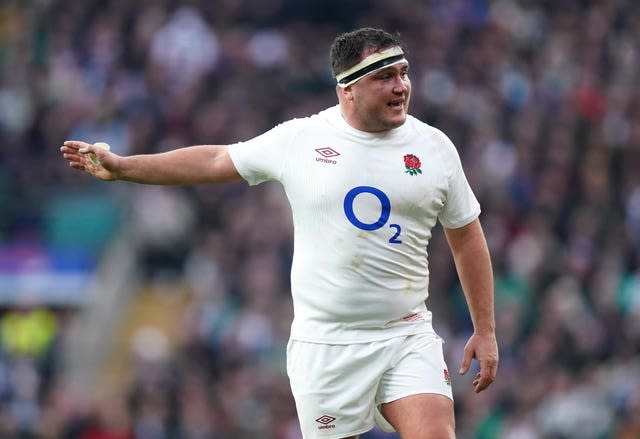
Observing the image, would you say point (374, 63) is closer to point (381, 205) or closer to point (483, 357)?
point (381, 205)

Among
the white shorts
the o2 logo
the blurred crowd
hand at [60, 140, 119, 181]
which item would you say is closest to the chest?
the o2 logo

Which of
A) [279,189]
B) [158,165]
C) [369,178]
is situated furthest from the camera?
[279,189]

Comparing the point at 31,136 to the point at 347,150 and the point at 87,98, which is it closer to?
the point at 87,98

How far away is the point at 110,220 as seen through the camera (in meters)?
16.5

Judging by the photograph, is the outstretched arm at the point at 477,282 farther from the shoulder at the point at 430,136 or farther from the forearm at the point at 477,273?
the shoulder at the point at 430,136

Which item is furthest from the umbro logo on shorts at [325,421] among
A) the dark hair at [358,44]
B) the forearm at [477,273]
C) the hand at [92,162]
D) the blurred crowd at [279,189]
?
the blurred crowd at [279,189]

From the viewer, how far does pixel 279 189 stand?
1544 centimetres

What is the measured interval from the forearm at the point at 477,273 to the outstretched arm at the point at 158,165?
1126 mm

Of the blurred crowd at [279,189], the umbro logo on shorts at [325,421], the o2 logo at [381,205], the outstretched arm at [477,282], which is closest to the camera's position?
the o2 logo at [381,205]

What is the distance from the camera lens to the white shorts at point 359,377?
6.64m

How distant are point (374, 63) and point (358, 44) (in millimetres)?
121

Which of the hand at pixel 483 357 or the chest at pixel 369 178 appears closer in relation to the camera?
the chest at pixel 369 178

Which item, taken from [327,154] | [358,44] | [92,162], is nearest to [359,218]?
[327,154]

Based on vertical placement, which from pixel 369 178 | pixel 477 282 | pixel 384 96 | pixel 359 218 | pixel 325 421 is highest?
pixel 384 96
